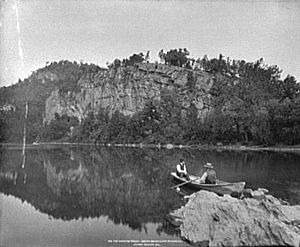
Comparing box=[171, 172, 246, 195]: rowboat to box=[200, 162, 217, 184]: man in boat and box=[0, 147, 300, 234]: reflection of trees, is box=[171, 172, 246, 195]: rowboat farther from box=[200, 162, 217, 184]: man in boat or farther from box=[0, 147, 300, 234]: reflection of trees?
box=[0, 147, 300, 234]: reflection of trees

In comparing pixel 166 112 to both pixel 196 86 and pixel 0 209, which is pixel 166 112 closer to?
pixel 196 86

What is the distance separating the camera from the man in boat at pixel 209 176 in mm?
2652

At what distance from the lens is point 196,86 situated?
3.23 m

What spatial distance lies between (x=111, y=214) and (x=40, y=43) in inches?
41.9

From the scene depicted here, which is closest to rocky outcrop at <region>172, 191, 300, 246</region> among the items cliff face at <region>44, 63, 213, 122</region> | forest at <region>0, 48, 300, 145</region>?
forest at <region>0, 48, 300, 145</region>

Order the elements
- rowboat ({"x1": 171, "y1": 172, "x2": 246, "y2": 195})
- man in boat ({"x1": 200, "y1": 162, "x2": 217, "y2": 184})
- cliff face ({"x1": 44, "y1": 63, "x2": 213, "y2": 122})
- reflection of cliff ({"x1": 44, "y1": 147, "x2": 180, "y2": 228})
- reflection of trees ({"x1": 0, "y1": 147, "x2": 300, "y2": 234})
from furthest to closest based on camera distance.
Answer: cliff face ({"x1": 44, "y1": 63, "x2": 213, "y2": 122}) < man in boat ({"x1": 200, "y1": 162, "x2": 217, "y2": 184}) < rowboat ({"x1": 171, "y1": 172, "x2": 246, "y2": 195}) < reflection of cliff ({"x1": 44, "y1": 147, "x2": 180, "y2": 228}) < reflection of trees ({"x1": 0, "y1": 147, "x2": 300, "y2": 234})

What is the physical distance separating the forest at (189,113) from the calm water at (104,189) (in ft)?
0.47

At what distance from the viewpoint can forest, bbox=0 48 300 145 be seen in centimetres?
213

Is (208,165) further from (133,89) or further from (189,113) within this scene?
(133,89)

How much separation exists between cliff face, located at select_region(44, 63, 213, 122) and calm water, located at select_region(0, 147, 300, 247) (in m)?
0.35

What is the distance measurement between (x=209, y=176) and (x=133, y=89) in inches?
42.6

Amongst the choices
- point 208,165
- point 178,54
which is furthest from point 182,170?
point 178,54

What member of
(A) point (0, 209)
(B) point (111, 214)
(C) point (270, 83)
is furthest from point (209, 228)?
(C) point (270, 83)

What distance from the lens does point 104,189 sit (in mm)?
2453
